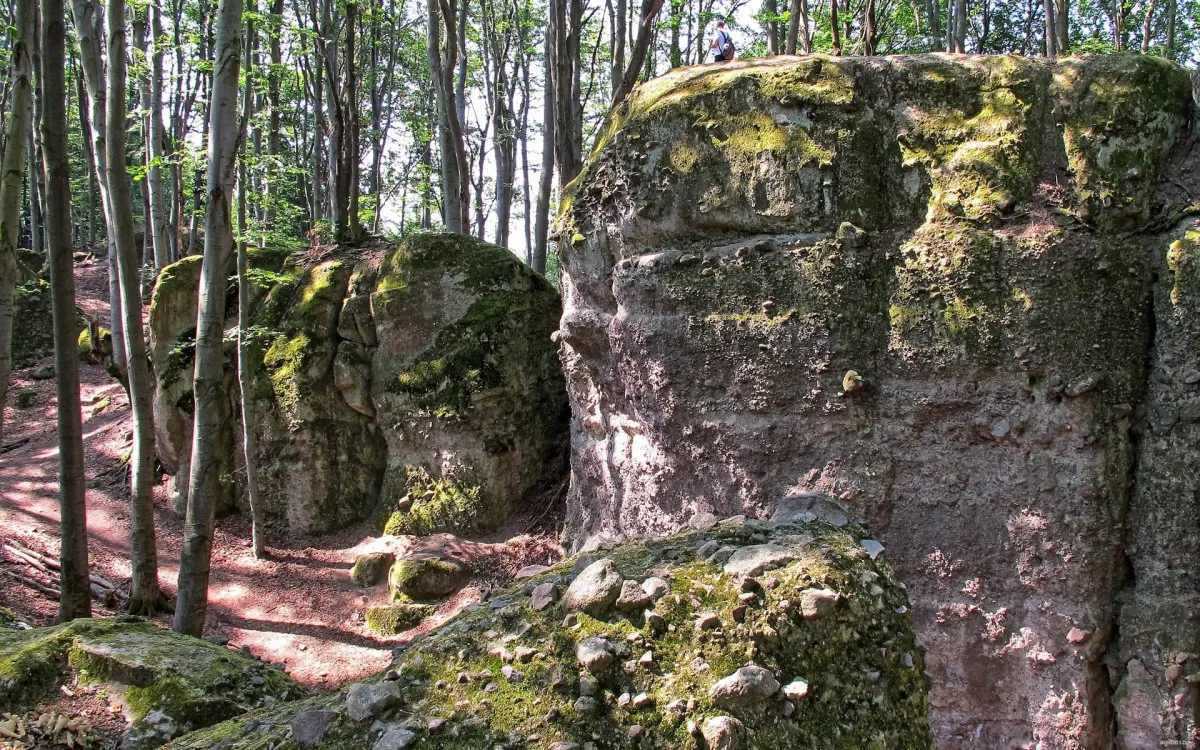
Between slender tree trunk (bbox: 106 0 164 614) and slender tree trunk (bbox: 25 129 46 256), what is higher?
slender tree trunk (bbox: 25 129 46 256)

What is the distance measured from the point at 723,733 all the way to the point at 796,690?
1.02 feet

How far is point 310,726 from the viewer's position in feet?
7.93

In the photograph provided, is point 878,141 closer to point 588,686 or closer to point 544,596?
point 544,596

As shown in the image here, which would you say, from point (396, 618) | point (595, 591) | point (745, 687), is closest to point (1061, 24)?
point (396, 618)

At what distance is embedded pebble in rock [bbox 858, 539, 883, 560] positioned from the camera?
3268 millimetres

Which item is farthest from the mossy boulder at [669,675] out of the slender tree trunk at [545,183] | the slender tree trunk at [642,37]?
the slender tree trunk at [545,183]

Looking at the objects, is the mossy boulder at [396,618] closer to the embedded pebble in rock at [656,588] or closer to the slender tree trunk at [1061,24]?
the embedded pebble in rock at [656,588]

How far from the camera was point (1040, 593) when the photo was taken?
20.9 ft

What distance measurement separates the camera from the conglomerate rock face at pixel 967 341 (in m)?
6.17

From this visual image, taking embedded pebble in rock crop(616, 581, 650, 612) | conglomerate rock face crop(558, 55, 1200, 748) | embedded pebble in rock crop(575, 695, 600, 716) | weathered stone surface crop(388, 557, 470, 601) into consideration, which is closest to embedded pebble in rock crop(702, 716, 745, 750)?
embedded pebble in rock crop(575, 695, 600, 716)

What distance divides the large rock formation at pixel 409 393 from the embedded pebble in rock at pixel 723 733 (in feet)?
29.6

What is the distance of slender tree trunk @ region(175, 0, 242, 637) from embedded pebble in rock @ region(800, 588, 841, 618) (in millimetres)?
6102

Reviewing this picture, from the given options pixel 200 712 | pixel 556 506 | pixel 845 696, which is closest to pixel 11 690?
pixel 200 712

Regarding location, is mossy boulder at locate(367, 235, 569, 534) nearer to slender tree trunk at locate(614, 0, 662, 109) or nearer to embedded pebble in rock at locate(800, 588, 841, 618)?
slender tree trunk at locate(614, 0, 662, 109)
